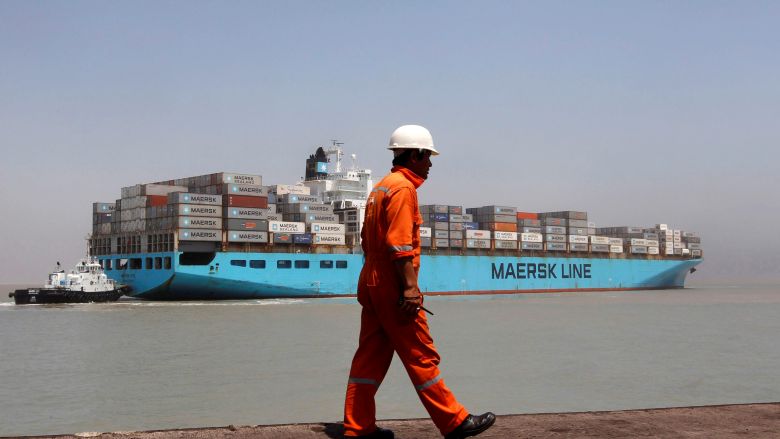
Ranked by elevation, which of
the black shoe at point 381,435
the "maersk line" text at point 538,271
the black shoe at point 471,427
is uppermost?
the black shoe at point 471,427

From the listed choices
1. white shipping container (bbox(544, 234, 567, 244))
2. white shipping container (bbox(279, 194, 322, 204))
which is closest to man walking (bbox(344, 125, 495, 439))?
white shipping container (bbox(279, 194, 322, 204))

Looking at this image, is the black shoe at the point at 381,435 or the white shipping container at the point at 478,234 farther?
the white shipping container at the point at 478,234

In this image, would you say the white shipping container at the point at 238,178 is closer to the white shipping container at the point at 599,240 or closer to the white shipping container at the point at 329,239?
the white shipping container at the point at 329,239

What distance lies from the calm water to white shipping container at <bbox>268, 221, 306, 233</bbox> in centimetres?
1803

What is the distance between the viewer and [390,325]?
4.24 metres

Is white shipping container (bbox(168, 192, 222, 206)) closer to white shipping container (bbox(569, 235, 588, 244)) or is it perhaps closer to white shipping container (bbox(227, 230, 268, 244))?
white shipping container (bbox(227, 230, 268, 244))

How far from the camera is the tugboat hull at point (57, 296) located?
36.4 meters

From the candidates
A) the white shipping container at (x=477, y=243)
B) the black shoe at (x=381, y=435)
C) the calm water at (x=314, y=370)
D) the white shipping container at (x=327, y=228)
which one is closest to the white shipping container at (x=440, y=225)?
the white shipping container at (x=477, y=243)

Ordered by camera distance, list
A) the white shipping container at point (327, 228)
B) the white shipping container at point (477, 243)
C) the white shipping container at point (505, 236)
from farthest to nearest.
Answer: the white shipping container at point (505, 236), the white shipping container at point (477, 243), the white shipping container at point (327, 228)

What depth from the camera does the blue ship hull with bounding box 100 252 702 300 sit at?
3900cm

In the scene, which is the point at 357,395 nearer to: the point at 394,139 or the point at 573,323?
the point at 394,139

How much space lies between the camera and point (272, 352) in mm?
15117

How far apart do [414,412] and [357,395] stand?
3840 millimetres

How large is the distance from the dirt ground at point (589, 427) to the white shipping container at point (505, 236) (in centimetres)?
5021
